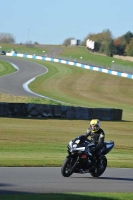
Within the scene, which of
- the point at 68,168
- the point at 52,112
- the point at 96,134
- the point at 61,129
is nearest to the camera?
the point at 68,168

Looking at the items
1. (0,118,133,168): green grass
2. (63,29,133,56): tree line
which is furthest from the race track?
(63,29,133,56): tree line

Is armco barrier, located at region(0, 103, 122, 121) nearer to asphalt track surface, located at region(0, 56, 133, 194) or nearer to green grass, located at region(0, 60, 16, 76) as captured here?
asphalt track surface, located at region(0, 56, 133, 194)

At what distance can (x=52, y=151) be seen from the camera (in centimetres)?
2042

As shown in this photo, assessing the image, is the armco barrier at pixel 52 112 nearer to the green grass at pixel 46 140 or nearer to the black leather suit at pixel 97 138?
the green grass at pixel 46 140

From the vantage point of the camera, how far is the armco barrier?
30.4 metres

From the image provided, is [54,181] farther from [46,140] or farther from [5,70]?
[5,70]

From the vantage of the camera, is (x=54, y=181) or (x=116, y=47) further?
(x=116, y=47)

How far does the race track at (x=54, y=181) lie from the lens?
12.6 meters

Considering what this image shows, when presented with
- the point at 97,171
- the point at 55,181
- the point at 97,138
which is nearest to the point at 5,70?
the point at 97,171

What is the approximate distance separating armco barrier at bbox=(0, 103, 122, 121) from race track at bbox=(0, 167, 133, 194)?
14.5 meters

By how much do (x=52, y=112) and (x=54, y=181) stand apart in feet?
61.3

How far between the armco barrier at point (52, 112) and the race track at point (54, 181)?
14.5 metres

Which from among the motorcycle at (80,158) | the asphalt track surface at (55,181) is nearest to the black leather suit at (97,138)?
the motorcycle at (80,158)

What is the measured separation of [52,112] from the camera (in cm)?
3241
